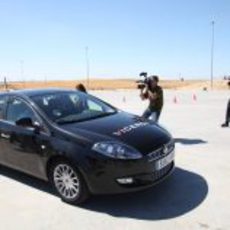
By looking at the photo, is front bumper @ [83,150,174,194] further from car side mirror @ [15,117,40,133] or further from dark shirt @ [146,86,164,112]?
dark shirt @ [146,86,164,112]

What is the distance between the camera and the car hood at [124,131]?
234 inches

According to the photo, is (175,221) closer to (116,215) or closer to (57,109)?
(116,215)

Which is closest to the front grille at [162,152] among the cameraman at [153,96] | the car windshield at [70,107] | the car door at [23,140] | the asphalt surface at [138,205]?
the asphalt surface at [138,205]

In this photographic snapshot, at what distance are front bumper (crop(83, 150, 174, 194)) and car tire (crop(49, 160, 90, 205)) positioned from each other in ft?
0.56

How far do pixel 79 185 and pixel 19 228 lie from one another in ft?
3.17

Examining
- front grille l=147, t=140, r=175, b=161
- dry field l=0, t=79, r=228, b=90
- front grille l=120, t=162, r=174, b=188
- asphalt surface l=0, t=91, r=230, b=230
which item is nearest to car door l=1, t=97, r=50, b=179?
asphalt surface l=0, t=91, r=230, b=230

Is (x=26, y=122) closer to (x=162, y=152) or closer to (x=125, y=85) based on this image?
(x=162, y=152)

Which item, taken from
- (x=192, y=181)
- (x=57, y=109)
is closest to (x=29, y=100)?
(x=57, y=109)

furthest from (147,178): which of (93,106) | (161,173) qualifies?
(93,106)

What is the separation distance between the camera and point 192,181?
6.86 metres

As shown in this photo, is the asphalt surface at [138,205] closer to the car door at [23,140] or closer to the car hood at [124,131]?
the car door at [23,140]

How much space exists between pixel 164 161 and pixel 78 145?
1.24 meters

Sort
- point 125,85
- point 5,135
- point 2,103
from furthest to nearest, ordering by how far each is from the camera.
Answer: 1. point 125,85
2. point 2,103
3. point 5,135

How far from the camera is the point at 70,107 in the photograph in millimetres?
7090
